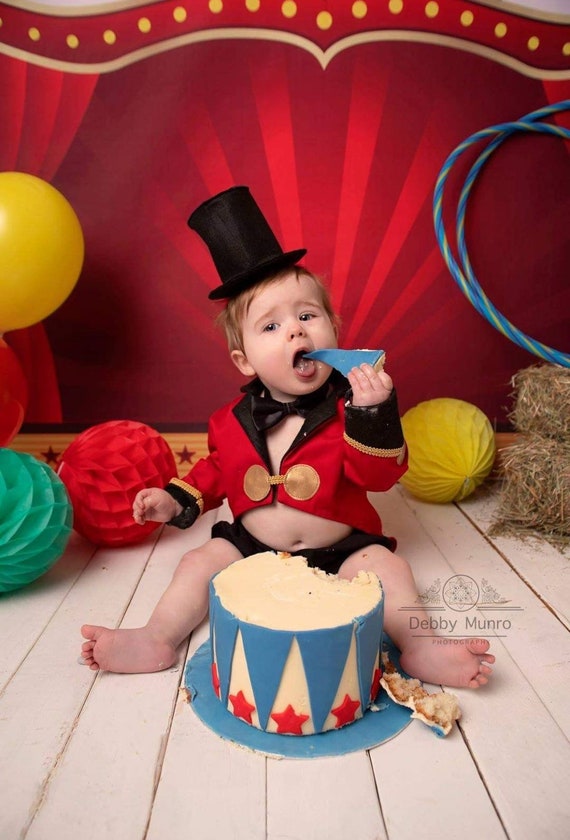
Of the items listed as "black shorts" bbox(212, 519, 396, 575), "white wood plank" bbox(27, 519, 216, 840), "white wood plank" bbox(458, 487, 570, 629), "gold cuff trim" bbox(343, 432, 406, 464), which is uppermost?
"gold cuff trim" bbox(343, 432, 406, 464)

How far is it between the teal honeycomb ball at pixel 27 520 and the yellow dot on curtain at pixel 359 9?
1578 millimetres

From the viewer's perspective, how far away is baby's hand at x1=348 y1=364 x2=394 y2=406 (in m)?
1.39

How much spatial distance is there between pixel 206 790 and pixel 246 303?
3.02ft

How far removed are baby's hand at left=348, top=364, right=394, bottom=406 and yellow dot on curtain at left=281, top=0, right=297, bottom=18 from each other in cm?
137

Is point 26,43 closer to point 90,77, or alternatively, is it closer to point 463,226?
point 90,77

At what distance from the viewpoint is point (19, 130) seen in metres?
2.29

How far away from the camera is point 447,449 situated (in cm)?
218

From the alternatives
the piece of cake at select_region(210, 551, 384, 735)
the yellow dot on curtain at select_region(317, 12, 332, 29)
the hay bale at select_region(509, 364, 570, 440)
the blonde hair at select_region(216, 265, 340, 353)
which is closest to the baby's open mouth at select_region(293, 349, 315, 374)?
the blonde hair at select_region(216, 265, 340, 353)

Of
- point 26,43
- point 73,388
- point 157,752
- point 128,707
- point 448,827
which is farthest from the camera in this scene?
point 73,388

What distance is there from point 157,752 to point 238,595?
0.86 ft

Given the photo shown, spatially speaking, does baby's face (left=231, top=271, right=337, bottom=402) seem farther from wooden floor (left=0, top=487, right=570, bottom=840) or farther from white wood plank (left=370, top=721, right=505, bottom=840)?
white wood plank (left=370, top=721, right=505, bottom=840)

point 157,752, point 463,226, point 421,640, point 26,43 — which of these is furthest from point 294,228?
point 157,752

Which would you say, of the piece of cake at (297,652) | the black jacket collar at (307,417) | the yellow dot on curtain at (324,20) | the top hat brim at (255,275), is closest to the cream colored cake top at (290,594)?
the piece of cake at (297,652)

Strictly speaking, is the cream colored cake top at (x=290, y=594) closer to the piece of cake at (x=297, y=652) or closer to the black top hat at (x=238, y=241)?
the piece of cake at (x=297, y=652)
